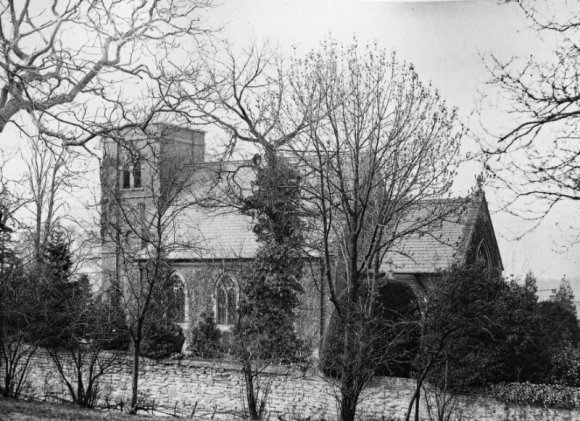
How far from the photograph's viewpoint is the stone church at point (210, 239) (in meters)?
16.3

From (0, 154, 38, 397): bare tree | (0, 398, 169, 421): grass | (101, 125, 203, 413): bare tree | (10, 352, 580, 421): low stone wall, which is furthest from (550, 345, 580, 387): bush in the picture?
(0, 154, 38, 397): bare tree

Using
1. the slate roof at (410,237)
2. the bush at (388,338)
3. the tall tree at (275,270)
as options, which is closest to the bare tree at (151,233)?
the slate roof at (410,237)

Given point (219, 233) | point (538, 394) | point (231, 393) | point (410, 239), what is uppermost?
point (219, 233)

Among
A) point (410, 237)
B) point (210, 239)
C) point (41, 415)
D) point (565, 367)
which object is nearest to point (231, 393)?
point (41, 415)

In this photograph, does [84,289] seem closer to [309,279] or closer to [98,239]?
[98,239]

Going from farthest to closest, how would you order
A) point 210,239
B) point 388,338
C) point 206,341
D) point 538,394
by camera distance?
1. point 210,239
2. point 206,341
3. point 388,338
4. point 538,394

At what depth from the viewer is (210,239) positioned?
2391 cm

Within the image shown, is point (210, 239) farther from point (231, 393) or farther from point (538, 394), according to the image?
point (538, 394)

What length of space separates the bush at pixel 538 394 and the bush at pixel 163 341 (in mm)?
7657

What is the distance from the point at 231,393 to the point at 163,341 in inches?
159

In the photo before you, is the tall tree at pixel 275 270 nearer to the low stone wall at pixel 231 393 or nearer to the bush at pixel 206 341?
the low stone wall at pixel 231 393

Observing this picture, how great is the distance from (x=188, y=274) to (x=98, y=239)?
6.97 meters

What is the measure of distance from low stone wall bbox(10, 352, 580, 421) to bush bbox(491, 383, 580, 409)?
0.11 metres

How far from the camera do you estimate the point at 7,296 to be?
13961 millimetres
